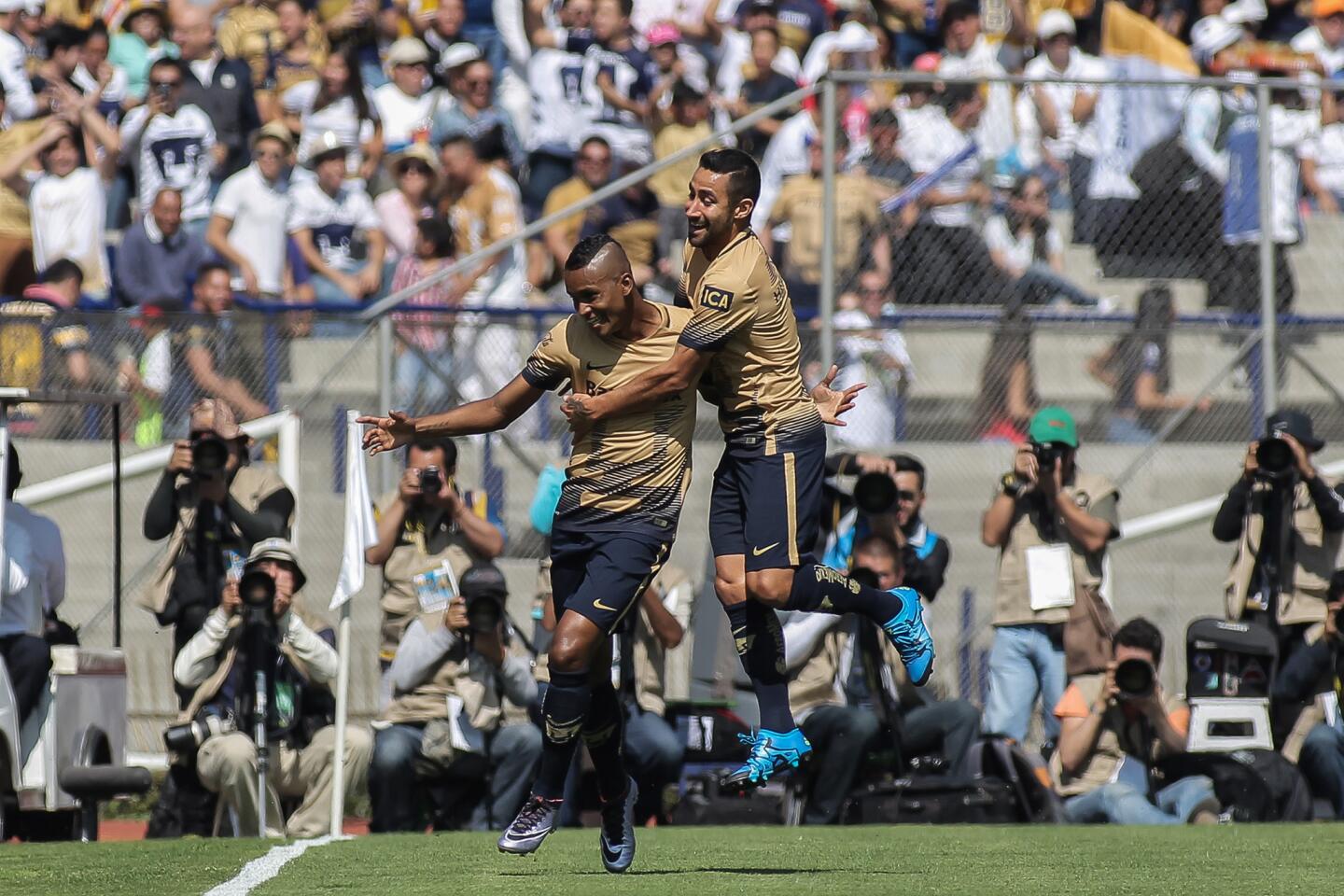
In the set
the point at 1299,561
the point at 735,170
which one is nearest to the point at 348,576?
the point at 735,170

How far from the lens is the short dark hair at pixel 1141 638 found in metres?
11.6

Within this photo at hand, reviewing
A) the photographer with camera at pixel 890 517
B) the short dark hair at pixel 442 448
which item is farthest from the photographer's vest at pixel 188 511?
the photographer with camera at pixel 890 517

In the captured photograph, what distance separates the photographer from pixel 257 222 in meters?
15.6

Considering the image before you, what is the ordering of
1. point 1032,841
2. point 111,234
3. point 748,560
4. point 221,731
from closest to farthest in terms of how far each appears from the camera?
point 748,560
point 1032,841
point 221,731
point 111,234

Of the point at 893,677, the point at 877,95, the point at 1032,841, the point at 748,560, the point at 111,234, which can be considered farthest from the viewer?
the point at 111,234

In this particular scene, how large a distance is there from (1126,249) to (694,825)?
468cm

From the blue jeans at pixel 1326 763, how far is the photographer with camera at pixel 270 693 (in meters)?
4.81

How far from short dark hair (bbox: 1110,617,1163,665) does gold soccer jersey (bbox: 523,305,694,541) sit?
4.52 metres

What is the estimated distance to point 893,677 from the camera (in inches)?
474

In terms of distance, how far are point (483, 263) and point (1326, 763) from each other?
18.6 feet

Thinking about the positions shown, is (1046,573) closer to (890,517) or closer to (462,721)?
(890,517)

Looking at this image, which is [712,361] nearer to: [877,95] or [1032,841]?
[1032,841]

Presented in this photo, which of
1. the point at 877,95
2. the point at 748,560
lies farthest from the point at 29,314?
the point at 748,560

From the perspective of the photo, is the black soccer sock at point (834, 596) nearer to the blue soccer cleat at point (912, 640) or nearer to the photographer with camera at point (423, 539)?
the blue soccer cleat at point (912, 640)
